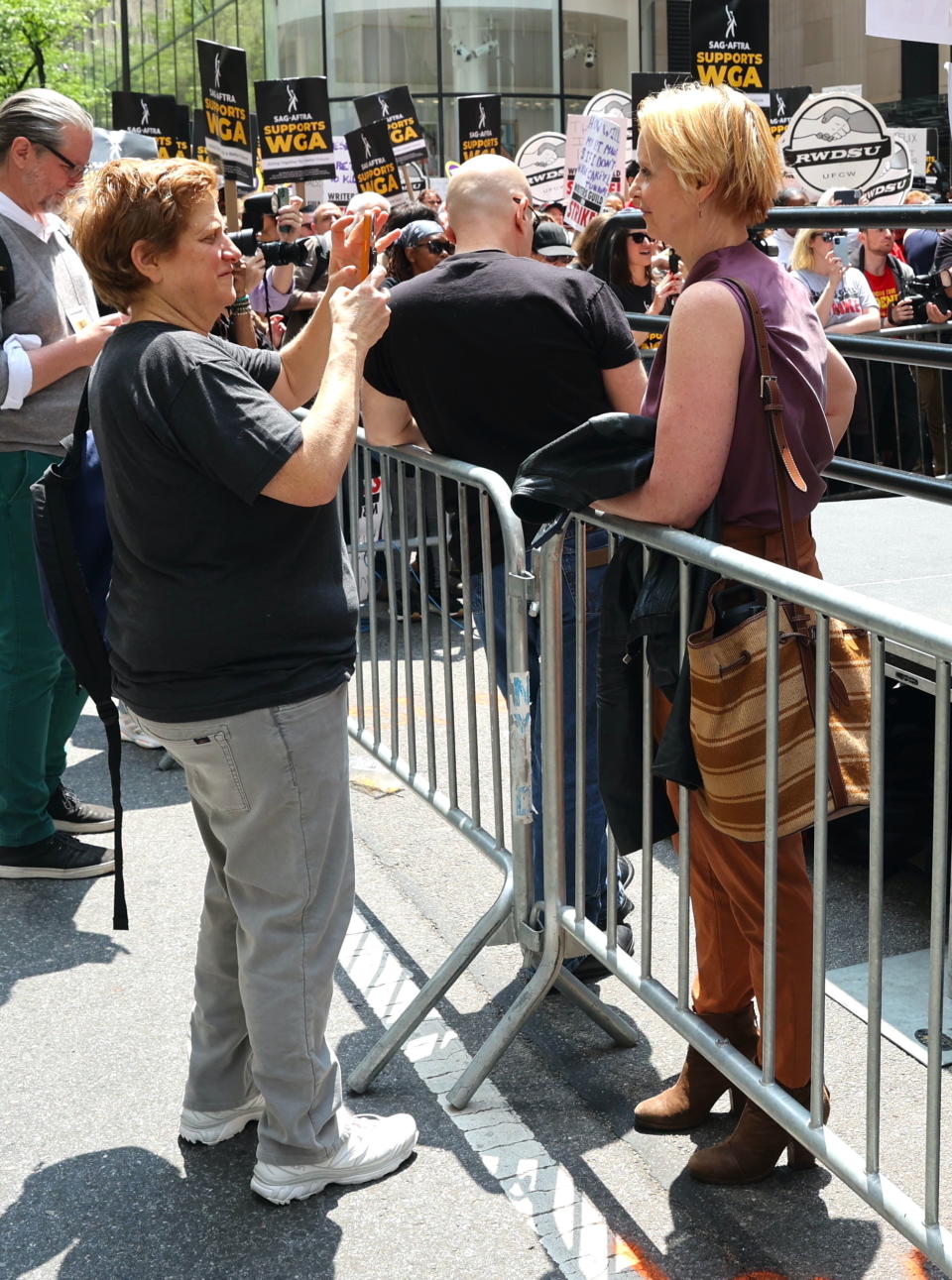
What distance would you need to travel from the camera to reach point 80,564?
3379 millimetres

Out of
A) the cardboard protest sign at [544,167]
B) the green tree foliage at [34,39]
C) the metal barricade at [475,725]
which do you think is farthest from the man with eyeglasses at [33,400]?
the green tree foliage at [34,39]

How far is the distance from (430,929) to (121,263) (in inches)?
83.9

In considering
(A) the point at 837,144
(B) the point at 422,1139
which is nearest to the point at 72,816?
(B) the point at 422,1139

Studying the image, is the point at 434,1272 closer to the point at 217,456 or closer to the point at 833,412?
the point at 217,456

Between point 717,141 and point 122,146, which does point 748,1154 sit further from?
point 122,146

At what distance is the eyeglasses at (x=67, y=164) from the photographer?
4.44 metres

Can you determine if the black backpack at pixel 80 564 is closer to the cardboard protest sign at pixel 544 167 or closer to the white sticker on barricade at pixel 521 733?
the white sticker on barricade at pixel 521 733

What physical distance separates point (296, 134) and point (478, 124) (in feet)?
9.16

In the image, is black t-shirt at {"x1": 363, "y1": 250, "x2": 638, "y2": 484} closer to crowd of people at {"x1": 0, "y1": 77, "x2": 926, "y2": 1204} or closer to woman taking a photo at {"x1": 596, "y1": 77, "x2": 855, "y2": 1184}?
crowd of people at {"x1": 0, "y1": 77, "x2": 926, "y2": 1204}

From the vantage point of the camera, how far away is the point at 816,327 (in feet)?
9.45

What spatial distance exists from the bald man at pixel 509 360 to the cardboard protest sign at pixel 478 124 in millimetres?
10937

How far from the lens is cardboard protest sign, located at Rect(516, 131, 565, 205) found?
1415cm

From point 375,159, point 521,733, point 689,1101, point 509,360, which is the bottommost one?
point 689,1101

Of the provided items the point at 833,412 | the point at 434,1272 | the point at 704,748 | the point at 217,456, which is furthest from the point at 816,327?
the point at 434,1272
